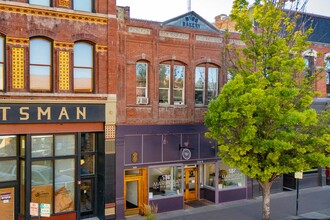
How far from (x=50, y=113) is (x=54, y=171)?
2.61 meters

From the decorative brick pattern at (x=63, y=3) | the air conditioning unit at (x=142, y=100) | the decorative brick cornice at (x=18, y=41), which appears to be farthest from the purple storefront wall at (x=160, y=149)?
the decorative brick pattern at (x=63, y=3)

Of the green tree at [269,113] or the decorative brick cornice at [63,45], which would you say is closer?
the green tree at [269,113]

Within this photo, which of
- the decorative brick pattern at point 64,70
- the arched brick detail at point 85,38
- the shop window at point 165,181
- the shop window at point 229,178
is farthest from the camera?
the shop window at point 229,178

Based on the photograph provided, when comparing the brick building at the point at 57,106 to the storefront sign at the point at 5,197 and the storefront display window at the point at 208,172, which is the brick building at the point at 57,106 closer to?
the storefront sign at the point at 5,197

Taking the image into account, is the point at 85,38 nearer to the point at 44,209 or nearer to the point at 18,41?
the point at 18,41

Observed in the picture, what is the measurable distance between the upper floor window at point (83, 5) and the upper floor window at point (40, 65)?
208 centimetres

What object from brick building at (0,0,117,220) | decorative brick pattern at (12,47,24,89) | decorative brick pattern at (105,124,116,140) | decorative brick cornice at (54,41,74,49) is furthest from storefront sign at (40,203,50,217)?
decorative brick cornice at (54,41,74,49)

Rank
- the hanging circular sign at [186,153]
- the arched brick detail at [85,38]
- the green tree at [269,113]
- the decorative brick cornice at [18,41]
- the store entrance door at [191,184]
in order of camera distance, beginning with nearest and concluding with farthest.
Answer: the green tree at [269,113] → the decorative brick cornice at [18,41] → the arched brick detail at [85,38] → the hanging circular sign at [186,153] → the store entrance door at [191,184]

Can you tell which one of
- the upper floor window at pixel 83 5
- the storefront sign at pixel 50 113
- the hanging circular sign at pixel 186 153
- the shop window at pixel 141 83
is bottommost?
the hanging circular sign at pixel 186 153

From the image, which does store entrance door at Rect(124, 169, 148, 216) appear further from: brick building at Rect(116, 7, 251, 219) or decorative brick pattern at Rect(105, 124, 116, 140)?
decorative brick pattern at Rect(105, 124, 116, 140)

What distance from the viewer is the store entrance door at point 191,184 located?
771 inches

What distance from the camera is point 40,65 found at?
14.9 metres

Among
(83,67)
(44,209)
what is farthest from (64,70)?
(44,209)

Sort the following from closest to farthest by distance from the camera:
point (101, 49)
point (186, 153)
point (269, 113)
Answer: point (269, 113), point (101, 49), point (186, 153)
